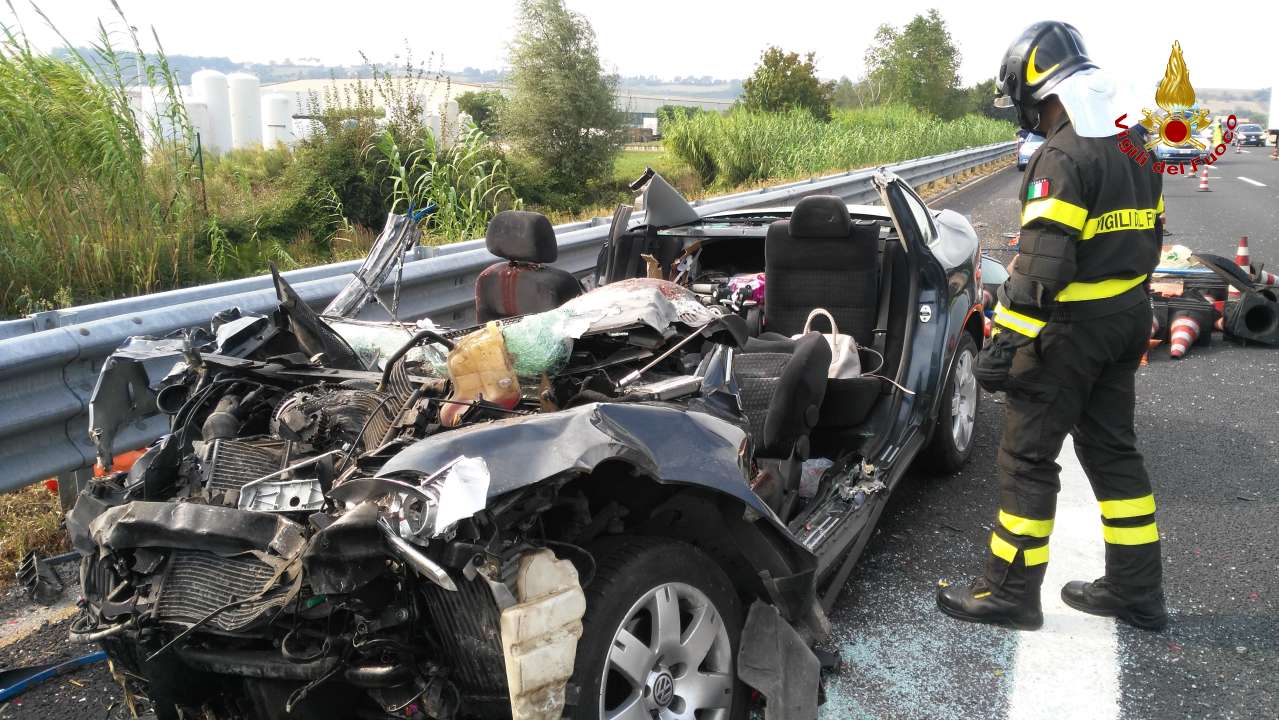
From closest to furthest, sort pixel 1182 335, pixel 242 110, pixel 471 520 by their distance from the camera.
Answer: pixel 471 520 → pixel 1182 335 → pixel 242 110

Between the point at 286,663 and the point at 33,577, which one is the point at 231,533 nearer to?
the point at 286,663

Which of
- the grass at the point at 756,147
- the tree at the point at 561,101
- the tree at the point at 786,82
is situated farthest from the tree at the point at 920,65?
the grass at the point at 756,147

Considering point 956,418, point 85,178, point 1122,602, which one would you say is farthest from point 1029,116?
point 85,178

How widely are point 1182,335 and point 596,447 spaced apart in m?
7.02

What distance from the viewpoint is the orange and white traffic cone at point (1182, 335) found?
7449 millimetres

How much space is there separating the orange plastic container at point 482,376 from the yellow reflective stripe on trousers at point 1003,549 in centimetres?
216

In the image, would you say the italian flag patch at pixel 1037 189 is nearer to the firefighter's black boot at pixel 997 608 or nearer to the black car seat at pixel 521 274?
the firefighter's black boot at pixel 997 608

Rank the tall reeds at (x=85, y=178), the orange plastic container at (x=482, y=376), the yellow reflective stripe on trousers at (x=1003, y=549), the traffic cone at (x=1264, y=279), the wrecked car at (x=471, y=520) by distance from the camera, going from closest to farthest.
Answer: the wrecked car at (x=471, y=520), the orange plastic container at (x=482, y=376), the yellow reflective stripe on trousers at (x=1003, y=549), the tall reeds at (x=85, y=178), the traffic cone at (x=1264, y=279)

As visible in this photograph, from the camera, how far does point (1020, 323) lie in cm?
360

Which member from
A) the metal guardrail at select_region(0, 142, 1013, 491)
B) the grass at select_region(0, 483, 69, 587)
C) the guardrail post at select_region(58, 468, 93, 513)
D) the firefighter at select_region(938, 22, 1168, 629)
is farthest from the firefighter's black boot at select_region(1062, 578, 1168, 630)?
the grass at select_region(0, 483, 69, 587)

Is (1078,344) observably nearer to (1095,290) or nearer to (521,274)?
(1095,290)

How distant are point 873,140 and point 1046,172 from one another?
23.1 metres

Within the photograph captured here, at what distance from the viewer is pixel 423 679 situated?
7.13 feet

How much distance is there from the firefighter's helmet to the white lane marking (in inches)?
77.7
